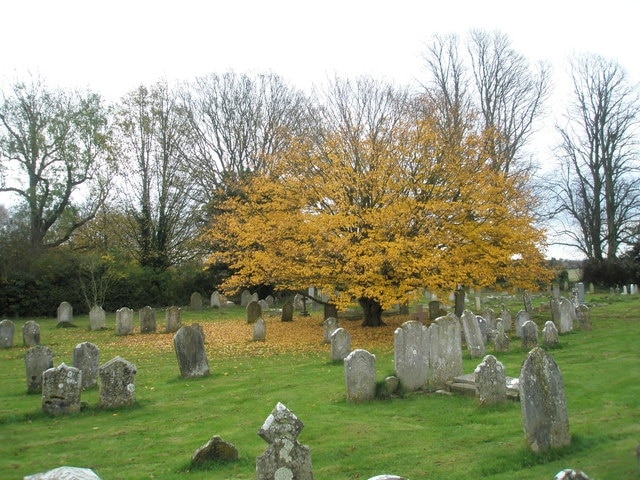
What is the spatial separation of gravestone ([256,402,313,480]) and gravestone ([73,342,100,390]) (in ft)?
26.2

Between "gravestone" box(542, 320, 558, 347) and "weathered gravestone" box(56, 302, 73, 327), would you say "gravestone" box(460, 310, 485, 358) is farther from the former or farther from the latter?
"weathered gravestone" box(56, 302, 73, 327)

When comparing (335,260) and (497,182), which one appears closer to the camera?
(335,260)

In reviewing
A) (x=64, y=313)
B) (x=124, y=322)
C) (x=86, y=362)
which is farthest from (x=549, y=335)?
(x=64, y=313)

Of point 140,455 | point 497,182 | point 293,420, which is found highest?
point 497,182

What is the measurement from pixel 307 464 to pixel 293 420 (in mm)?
457

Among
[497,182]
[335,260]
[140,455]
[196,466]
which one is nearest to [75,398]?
[140,455]

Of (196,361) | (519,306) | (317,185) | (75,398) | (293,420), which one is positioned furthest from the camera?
(519,306)

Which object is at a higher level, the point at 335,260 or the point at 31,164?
the point at 31,164

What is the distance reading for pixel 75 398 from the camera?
33.1 ft

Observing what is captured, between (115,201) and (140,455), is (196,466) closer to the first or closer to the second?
(140,455)

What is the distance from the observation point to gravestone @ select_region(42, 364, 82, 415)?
9.92m

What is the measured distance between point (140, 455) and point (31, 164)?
30090mm

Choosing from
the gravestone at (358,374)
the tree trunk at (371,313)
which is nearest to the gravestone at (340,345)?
the gravestone at (358,374)

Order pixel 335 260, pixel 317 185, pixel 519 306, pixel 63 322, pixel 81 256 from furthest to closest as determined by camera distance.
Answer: pixel 81 256 < pixel 519 306 < pixel 63 322 < pixel 317 185 < pixel 335 260
